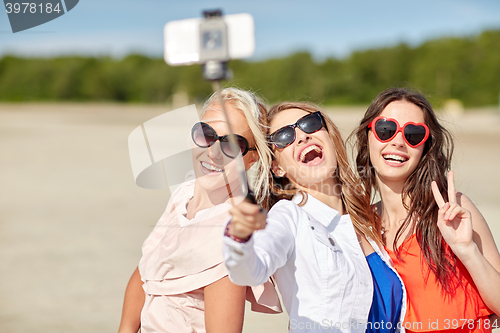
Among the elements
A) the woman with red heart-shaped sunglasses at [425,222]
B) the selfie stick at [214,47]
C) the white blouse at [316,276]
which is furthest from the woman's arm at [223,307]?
the selfie stick at [214,47]

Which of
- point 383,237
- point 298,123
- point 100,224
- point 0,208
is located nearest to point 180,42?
point 298,123

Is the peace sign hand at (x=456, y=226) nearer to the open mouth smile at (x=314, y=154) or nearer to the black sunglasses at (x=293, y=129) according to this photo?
the open mouth smile at (x=314, y=154)

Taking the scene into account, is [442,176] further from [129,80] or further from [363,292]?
[129,80]

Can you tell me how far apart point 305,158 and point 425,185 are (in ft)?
2.38

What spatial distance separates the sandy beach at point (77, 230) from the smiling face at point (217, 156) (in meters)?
A: 1.57

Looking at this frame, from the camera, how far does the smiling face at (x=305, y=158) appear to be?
7.97 ft

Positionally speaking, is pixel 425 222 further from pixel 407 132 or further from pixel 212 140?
pixel 212 140

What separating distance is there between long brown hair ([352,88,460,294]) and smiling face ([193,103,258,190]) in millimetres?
893

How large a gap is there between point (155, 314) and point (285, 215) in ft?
2.57

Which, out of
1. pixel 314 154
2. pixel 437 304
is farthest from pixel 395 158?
pixel 437 304

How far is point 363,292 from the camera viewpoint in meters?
2.04

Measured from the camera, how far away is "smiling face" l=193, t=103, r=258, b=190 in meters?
2.25

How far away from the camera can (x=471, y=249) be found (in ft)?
7.22

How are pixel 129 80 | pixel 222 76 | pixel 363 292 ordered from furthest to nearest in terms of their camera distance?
pixel 129 80 < pixel 363 292 < pixel 222 76
